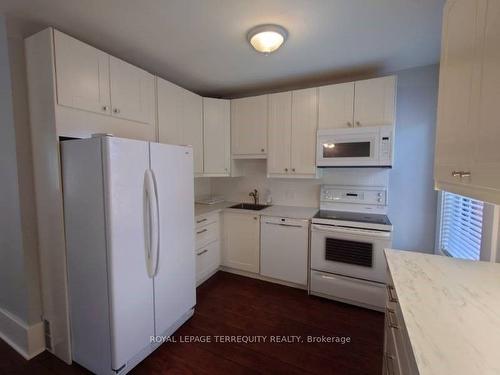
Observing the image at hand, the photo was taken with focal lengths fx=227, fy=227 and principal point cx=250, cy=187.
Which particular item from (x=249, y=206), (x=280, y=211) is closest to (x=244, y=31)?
(x=280, y=211)

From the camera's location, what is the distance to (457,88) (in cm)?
104

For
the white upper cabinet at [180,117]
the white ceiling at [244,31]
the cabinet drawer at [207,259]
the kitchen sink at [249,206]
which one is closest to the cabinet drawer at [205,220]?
the cabinet drawer at [207,259]

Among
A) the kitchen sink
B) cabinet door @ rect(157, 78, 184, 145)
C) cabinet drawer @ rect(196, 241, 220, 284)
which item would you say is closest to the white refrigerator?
cabinet door @ rect(157, 78, 184, 145)

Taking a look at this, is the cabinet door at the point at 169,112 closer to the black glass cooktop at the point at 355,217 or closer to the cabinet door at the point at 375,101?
the black glass cooktop at the point at 355,217

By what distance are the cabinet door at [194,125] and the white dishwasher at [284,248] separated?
1.13 m

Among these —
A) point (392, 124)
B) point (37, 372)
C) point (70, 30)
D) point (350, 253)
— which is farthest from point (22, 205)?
point (392, 124)

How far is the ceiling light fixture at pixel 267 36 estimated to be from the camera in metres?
1.74

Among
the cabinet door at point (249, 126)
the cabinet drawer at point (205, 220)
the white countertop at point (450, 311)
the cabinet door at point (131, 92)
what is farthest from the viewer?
the cabinet door at point (249, 126)

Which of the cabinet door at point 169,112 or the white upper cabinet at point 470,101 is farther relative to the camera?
the cabinet door at point 169,112

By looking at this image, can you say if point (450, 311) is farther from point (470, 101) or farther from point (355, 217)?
point (355, 217)

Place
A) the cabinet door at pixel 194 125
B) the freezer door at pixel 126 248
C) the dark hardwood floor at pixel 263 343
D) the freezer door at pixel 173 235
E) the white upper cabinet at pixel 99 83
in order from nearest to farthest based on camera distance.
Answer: the freezer door at pixel 126 248, the white upper cabinet at pixel 99 83, the dark hardwood floor at pixel 263 343, the freezer door at pixel 173 235, the cabinet door at pixel 194 125

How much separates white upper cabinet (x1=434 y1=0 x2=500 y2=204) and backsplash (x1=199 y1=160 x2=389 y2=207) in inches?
61.8

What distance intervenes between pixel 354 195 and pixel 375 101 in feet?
3.56

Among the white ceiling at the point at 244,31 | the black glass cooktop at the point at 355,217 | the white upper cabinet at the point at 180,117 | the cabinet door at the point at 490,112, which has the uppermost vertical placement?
the white ceiling at the point at 244,31
